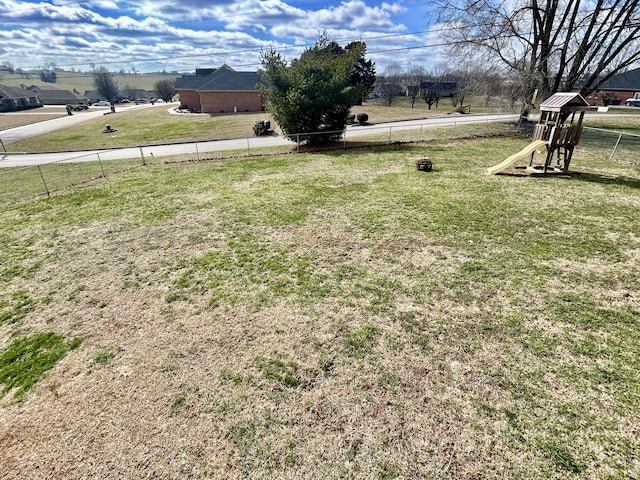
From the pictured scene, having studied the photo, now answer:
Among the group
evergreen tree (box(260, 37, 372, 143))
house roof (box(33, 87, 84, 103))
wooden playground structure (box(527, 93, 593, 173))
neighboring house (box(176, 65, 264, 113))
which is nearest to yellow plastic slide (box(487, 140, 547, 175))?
wooden playground structure (box(527, 93, 593, 173))

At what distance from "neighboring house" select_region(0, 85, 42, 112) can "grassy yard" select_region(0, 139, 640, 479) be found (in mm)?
84537

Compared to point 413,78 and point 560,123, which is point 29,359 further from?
point 413,78

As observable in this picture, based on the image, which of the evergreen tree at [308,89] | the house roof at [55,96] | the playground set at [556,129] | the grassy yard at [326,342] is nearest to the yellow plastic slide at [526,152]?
the playground set at [556,129]

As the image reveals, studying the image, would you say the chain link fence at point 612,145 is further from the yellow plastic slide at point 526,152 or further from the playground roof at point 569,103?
the yellow plastic slide at point 526,152

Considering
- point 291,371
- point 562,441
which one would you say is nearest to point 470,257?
point 562,441

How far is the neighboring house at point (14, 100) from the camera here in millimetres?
64938

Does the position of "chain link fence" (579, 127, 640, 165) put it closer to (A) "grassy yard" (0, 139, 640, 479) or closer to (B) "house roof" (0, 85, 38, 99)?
(A) "grassy yard" (0, 139, 640, 479)

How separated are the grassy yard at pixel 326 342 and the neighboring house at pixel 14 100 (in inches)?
3328

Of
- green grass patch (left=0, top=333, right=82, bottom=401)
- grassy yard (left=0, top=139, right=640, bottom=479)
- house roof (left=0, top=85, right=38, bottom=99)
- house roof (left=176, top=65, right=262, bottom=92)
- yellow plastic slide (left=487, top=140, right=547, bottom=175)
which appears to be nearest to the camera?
grassy yard (left=0, top=139, right=640, bottom=479)

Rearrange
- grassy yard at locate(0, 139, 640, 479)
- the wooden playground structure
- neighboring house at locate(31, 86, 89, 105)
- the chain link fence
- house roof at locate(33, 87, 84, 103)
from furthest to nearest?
1. house roof at locate(33, 87, 84, 103)
2. neighboring house at locate(31, 86, 89, 105)
3. the chain link fence
4. the wooden playground structure
5. grassy yard at locate(0, 139, 640, 479)

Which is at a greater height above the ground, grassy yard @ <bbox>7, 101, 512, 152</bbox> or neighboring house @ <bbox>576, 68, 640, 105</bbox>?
neighboring house @ <bbox>576, 68, 640, 105</bbox>

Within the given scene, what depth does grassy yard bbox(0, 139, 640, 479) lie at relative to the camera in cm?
301

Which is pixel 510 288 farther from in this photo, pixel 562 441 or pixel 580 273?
pixel 562 441

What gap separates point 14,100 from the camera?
67.1 m
